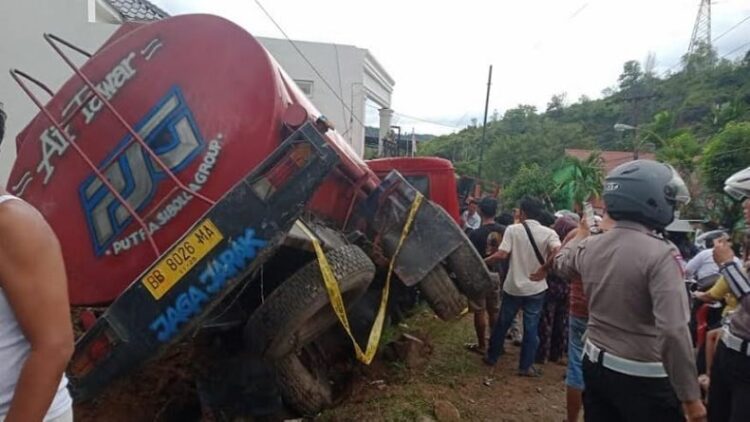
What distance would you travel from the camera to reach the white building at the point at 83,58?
816 cm

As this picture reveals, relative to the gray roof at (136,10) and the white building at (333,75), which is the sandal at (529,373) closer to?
the white building at (333,75)

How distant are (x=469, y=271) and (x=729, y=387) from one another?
→ 1.47m

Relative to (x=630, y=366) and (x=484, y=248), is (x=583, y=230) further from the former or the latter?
(x=484, y=248)

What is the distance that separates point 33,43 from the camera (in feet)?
27.4

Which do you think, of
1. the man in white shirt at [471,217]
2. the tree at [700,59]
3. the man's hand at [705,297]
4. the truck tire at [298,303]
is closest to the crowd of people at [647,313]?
the man's hand at [705,297]

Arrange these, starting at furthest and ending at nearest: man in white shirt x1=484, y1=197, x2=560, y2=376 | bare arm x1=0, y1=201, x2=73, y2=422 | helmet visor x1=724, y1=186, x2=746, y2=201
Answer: man in white shirt x1=484, y1=197, x2=560, y2=376 → helmet visor x1=724, y1=186, x2=746, y2=201 → bare arm x1=0, y1=201, x2=73, y2=422

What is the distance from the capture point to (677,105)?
40.0 meters

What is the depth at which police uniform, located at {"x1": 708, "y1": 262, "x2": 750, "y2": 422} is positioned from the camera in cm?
239

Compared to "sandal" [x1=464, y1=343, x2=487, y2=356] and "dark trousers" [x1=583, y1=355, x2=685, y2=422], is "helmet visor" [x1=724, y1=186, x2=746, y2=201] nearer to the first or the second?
"dark trousers" [x1=583, y1=355, x2=685, y2=422]

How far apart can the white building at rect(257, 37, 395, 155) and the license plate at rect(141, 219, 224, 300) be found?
367 inches

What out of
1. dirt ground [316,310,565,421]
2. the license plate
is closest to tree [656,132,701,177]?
dirt ground [316,310,565,421]

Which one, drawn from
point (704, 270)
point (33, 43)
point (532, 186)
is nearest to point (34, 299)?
point (704, 270)

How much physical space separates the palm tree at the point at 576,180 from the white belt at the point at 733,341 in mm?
16090

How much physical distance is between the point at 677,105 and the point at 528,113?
1075 centimetres
